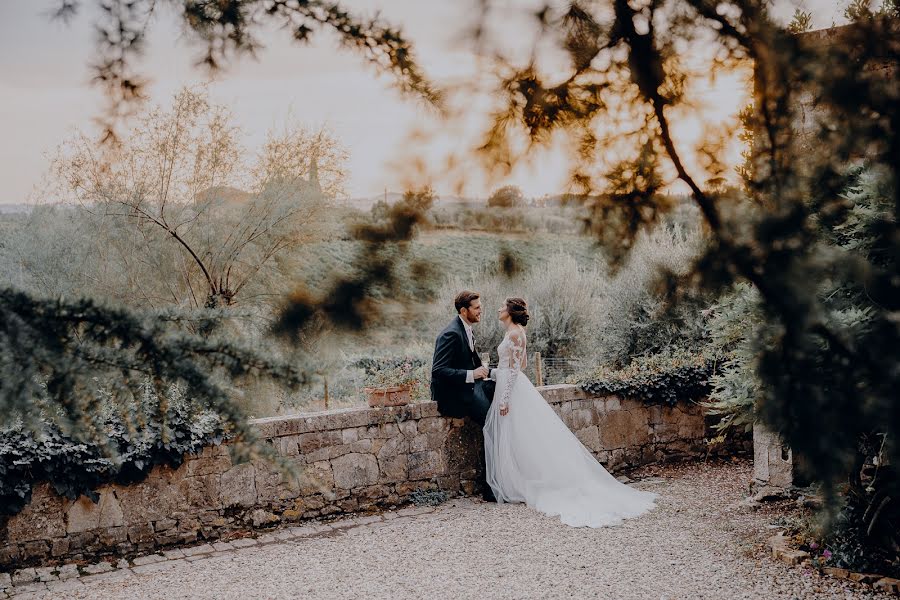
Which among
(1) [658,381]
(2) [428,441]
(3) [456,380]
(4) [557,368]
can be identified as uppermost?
(3) [456,380]

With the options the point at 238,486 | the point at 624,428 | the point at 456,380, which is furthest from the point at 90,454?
the point at 624,428

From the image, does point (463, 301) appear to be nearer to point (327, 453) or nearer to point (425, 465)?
point (425, 465)

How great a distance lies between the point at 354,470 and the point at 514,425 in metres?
1.37

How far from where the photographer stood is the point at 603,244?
1.65m

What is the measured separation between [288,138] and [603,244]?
1.01 meters

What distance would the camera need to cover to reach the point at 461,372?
5984mm

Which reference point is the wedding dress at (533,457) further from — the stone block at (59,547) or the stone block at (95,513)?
the stone block at (59,547)

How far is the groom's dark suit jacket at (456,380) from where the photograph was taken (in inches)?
235

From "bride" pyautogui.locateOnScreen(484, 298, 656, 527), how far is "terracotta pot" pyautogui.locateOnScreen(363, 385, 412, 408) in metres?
0.81

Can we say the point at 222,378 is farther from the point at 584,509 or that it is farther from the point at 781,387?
the point at 584,509

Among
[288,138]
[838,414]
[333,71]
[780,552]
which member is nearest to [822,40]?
[838,414]

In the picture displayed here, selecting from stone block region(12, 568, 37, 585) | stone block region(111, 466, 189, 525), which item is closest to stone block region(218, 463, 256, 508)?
stone block region(111, 466, 189, 525)

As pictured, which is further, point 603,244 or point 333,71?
point 603,244

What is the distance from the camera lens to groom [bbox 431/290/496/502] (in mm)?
5945
